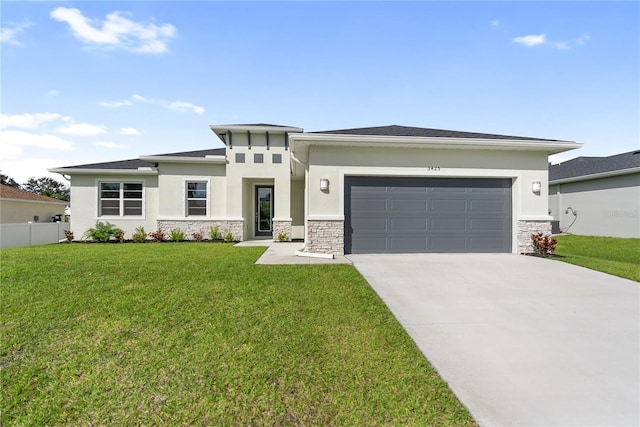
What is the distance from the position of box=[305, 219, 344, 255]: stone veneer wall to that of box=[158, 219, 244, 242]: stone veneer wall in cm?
545

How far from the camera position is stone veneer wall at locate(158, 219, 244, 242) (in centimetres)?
1245

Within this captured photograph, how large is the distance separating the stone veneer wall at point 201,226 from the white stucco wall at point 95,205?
99 centimetres

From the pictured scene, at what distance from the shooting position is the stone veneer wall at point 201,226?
40.8ft

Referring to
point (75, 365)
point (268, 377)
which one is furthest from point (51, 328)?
point (268, 377)

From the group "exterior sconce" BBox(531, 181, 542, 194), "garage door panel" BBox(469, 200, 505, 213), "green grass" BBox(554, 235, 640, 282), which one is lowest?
"green grass" BBox(554, 235, 640, 282)

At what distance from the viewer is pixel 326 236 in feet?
26.8

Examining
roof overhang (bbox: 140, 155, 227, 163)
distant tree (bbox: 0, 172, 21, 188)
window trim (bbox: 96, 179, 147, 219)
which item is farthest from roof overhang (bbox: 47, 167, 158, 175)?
distant tree (bbox: 0, 172, 21, 188)

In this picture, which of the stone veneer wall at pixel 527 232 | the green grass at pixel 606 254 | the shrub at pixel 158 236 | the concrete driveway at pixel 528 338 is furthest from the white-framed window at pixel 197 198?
the green grass at pixel 606 254

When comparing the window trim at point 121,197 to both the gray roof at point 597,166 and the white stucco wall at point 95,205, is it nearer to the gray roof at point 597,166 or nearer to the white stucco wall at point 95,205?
the white stucco wall at point 95,205

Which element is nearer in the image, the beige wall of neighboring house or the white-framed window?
the white-framed window

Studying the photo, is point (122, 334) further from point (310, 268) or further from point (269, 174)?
point (269, 174)

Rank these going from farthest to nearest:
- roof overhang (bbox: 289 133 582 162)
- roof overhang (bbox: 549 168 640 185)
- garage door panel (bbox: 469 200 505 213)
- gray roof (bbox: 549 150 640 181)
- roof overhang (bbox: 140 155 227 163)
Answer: gray roof (bbox: 549 150 640 181)
roof overhang (bbox: 549 168 640 185)
roof overhang (bbox: 140 155 227 163)
garage door panel (bbox: 469 200 505 213)
roof overhang (bbox: 289 133 582 162)

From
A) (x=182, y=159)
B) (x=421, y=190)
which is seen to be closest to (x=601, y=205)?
(x=421, y=190)

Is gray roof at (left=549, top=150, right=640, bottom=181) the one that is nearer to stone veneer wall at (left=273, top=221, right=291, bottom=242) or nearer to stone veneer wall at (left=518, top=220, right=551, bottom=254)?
stone veneer wall at (left=518, top=220, right=551, bottom=254)
